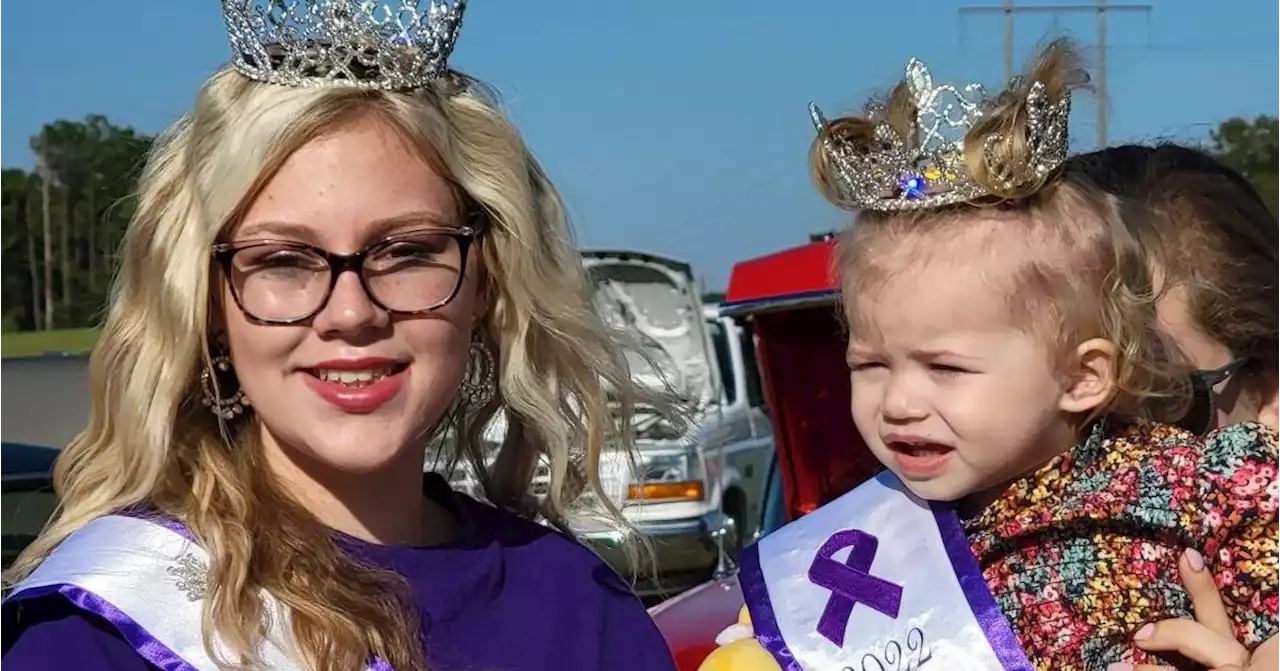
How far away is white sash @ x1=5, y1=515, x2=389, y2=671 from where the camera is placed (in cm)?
175

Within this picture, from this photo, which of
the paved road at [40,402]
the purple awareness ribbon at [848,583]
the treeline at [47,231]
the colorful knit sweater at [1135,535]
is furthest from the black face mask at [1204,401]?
the paved road at [40,402]

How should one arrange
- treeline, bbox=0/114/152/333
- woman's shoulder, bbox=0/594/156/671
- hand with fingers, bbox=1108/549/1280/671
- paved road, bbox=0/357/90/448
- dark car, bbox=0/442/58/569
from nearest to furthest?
woman's shoulder, bbox=0/594/156/671, hand with fingers, bbox=1108/549/1280/671, dark car, bbox=0/442/58/569, paved road, bbox=0/357/90/448, treeline, bbox=0/114/152/333

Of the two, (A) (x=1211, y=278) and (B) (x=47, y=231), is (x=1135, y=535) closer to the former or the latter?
(A) (x=1211, y=278)

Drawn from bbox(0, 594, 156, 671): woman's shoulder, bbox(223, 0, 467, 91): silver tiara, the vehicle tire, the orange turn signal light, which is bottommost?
the vehicle tire

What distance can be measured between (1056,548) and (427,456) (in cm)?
115

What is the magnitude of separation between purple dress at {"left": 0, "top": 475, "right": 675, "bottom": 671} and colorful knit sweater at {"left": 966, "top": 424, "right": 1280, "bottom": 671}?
602 mm

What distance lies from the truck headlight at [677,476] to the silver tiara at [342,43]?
762 centimetres

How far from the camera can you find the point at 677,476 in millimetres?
9711

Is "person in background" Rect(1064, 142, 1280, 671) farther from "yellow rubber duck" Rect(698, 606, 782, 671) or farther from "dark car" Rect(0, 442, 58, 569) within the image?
"dark car" Rect(0, 442, 58, 569)

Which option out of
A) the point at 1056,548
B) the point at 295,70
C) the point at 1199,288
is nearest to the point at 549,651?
the point at 1056,548

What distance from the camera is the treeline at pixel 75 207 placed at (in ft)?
8.05

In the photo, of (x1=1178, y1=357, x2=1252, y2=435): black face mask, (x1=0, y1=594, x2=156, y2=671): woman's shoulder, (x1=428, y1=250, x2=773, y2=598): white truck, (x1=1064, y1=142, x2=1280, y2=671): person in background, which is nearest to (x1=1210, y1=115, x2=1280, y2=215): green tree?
(x1=1064, y1=142, x2=1280, y2=671): person in background

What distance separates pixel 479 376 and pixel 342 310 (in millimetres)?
519

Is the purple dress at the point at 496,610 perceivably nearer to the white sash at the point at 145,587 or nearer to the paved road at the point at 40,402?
the white sash at the point at 145,587
